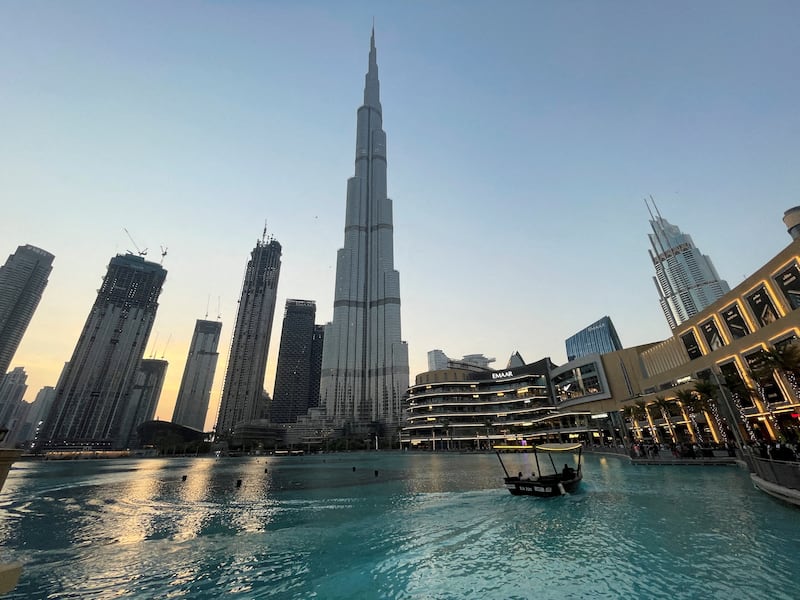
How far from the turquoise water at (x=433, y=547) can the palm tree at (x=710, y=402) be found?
26350mm

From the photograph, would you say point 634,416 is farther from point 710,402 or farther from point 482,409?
point 482,409

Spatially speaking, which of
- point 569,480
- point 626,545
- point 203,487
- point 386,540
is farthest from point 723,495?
point 203,487

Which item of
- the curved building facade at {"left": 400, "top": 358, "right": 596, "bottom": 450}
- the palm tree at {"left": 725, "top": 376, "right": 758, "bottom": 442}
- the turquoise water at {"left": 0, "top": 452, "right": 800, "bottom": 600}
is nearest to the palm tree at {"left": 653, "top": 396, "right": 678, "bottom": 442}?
the palm tree at {"left": 725, "top": 376, "right": 758, "bottom": 442}

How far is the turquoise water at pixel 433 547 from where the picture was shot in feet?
42.7

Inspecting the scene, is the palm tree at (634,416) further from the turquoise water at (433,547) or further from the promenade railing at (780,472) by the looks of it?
the promenade railing at (780,472)

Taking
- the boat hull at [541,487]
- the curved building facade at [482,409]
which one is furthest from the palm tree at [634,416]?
the boat hull at [541,487]

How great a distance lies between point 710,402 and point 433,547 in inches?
2279

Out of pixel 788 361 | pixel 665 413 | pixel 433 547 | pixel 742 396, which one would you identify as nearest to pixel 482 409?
pixel 665 413

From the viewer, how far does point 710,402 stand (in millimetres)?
53344

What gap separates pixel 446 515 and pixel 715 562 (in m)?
14.7

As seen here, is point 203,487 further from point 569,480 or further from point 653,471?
point 653,471

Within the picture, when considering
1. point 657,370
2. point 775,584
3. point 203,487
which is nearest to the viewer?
point 775,584

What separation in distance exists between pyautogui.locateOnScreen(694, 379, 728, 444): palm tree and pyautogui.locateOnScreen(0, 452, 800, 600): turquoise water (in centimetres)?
2635

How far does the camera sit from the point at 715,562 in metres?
13.6
